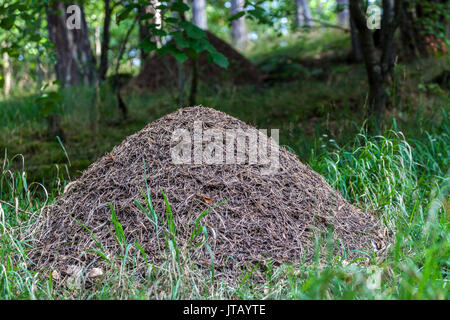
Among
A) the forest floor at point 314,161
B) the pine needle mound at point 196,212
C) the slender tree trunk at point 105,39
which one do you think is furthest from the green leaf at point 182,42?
the slender tree trunk at point 105,39

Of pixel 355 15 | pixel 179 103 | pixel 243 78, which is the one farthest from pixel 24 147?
pixel 243 78

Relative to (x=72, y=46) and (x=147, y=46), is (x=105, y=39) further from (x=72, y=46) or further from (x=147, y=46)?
(x=72, y=46)

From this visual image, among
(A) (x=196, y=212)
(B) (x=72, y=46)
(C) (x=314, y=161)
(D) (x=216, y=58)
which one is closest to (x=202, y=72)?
(B) (x=72, y=46)

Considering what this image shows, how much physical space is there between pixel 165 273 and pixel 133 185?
74 centimetres

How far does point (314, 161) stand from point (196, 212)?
1.54 meters

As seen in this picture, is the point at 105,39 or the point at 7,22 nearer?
the point at 7,22

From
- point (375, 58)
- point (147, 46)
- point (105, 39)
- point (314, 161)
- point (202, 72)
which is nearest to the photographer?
point (314, 161)

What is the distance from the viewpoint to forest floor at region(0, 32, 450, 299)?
81.5 inches

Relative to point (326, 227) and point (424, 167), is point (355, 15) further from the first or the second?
point (326, 227)

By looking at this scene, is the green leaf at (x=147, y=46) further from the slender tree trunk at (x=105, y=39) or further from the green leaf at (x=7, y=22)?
the slender tree trunk at (x=105, y=39)

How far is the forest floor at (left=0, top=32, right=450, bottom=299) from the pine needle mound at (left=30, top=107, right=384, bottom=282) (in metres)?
0.17

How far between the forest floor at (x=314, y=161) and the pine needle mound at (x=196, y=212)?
6.6 inches

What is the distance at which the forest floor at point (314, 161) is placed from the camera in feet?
6.79

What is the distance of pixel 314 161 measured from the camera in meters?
3.64
